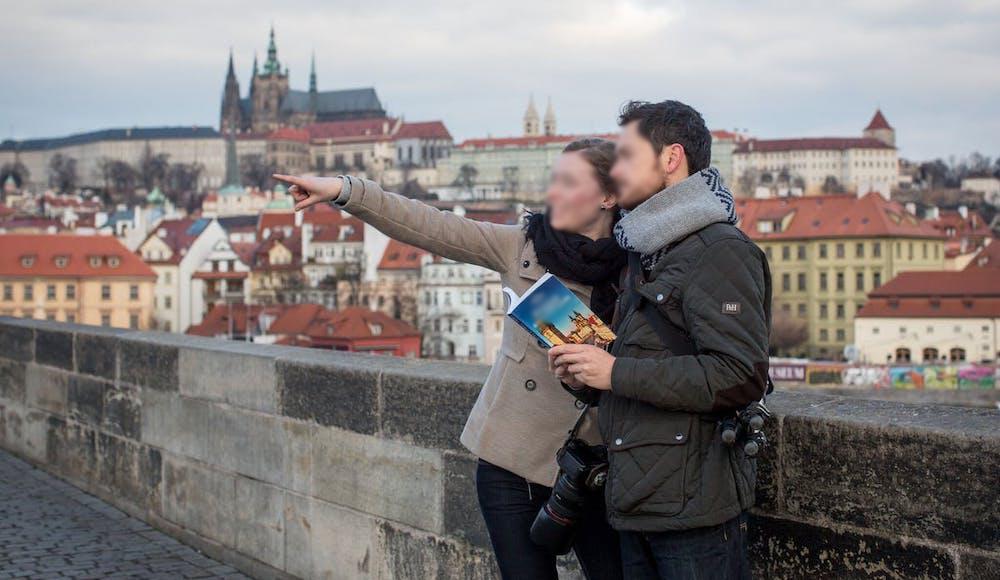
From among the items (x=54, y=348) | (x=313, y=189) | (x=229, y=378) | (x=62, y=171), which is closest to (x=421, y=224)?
(x=313, y=189)

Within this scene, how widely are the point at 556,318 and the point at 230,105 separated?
189511mm

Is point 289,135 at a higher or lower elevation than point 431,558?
higher

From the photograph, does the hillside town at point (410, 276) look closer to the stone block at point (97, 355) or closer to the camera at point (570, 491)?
the stone block at point (97, 355)

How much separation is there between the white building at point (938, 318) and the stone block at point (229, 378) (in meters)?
66.0

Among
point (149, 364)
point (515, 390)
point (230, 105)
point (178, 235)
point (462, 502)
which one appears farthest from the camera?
point (230, 105)

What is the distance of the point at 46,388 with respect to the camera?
7.51 m

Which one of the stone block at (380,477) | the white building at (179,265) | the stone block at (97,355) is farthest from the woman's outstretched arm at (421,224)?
the white building at (179,265)

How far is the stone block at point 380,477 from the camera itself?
164 inches

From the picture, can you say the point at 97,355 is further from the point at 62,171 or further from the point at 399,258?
the point at 62,171

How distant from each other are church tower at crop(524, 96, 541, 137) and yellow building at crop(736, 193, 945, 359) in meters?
96.4

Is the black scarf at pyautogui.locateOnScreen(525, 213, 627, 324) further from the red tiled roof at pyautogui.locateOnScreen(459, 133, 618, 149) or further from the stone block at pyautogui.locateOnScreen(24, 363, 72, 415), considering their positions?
the red tiled roof at pyautogui.locateOnScreen(459, 133, 618, 149)

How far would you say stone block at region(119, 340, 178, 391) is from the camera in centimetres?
592

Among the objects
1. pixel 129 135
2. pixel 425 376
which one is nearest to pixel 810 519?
pixel 425 376

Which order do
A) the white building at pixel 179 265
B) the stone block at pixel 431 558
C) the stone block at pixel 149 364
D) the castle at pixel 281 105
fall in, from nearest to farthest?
the stone block at pixel 431 558 → the stone block at pixel 149 364 → the white building at pixel 179 265 → the castle at pixel 281 105
